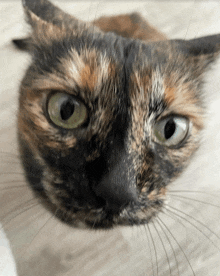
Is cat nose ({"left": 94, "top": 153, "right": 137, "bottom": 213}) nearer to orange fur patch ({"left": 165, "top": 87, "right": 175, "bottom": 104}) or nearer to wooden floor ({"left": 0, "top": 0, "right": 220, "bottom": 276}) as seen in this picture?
orange fur patch ({"left": 165, "top": 87, "right": 175, "bottom": 104})

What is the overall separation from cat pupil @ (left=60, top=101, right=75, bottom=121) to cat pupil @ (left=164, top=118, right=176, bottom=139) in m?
0.28

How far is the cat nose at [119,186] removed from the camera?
659 mm

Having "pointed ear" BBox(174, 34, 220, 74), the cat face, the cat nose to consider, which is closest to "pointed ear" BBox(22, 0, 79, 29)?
the cat face

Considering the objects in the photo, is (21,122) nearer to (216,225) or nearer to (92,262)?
(92,262)

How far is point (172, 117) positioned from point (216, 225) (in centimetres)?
68

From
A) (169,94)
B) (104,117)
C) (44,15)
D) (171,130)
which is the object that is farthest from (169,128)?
(44,15)

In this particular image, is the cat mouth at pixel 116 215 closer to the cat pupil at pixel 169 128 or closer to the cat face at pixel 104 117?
the cat face at pixel 104 117

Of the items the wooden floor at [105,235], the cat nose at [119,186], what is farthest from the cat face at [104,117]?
the wooden floor at [105,235]

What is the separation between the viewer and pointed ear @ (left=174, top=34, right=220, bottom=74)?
34.6 inches

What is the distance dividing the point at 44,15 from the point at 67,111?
0.36 m

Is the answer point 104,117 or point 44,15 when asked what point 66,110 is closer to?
point 104,117

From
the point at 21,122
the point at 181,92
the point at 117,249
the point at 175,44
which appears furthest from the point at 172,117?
the point at 117,249

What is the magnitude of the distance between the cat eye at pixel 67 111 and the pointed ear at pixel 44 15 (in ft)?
0.86

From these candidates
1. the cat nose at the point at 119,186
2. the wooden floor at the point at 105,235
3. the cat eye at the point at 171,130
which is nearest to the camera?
the cat nose at the point at 119,186
